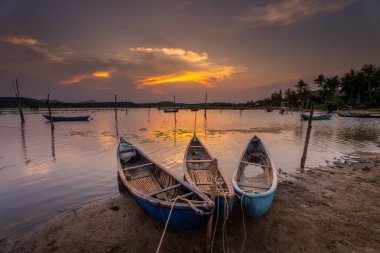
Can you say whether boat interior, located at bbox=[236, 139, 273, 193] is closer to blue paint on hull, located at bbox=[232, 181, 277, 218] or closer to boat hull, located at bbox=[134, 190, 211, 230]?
blue paint on hull, located at bbox=[232, 181, 277, 218]

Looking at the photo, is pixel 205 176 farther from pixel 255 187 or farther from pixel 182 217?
pixel 182 217

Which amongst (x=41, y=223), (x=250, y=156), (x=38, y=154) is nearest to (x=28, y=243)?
(x=41, y=223)

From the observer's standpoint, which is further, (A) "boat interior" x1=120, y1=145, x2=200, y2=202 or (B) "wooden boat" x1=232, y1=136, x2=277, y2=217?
(A) "boat interior" x1=120, y1=145, x2=200, y2=202

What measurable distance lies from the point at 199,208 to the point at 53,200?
739 centimetres

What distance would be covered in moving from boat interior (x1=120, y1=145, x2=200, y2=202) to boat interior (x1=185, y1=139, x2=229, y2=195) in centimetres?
106

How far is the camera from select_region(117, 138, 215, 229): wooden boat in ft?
16.9

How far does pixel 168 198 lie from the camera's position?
7324 millimetres

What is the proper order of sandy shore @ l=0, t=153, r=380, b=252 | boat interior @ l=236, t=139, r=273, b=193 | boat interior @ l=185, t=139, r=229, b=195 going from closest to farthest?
sandy shore @ l=0, t=153, r=380, b=252 < boat interior @ l=185, t=139, r=229, b=195 < boat interior @ l=236, t=139, r=273, b=193

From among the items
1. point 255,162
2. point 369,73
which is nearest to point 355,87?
point 369,73

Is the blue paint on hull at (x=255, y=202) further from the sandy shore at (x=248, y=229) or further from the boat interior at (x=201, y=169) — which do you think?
the boat interior at (x=201, y=169)

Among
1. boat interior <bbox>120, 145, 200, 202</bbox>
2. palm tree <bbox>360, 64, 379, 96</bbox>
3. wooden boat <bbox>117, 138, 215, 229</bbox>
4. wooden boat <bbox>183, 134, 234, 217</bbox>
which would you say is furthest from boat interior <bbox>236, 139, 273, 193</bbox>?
palm tree <bbox>360, 64, 379, 96</bbox>

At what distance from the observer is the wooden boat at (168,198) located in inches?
203

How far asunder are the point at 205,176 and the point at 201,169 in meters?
0.77

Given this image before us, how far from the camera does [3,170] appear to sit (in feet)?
41.6
